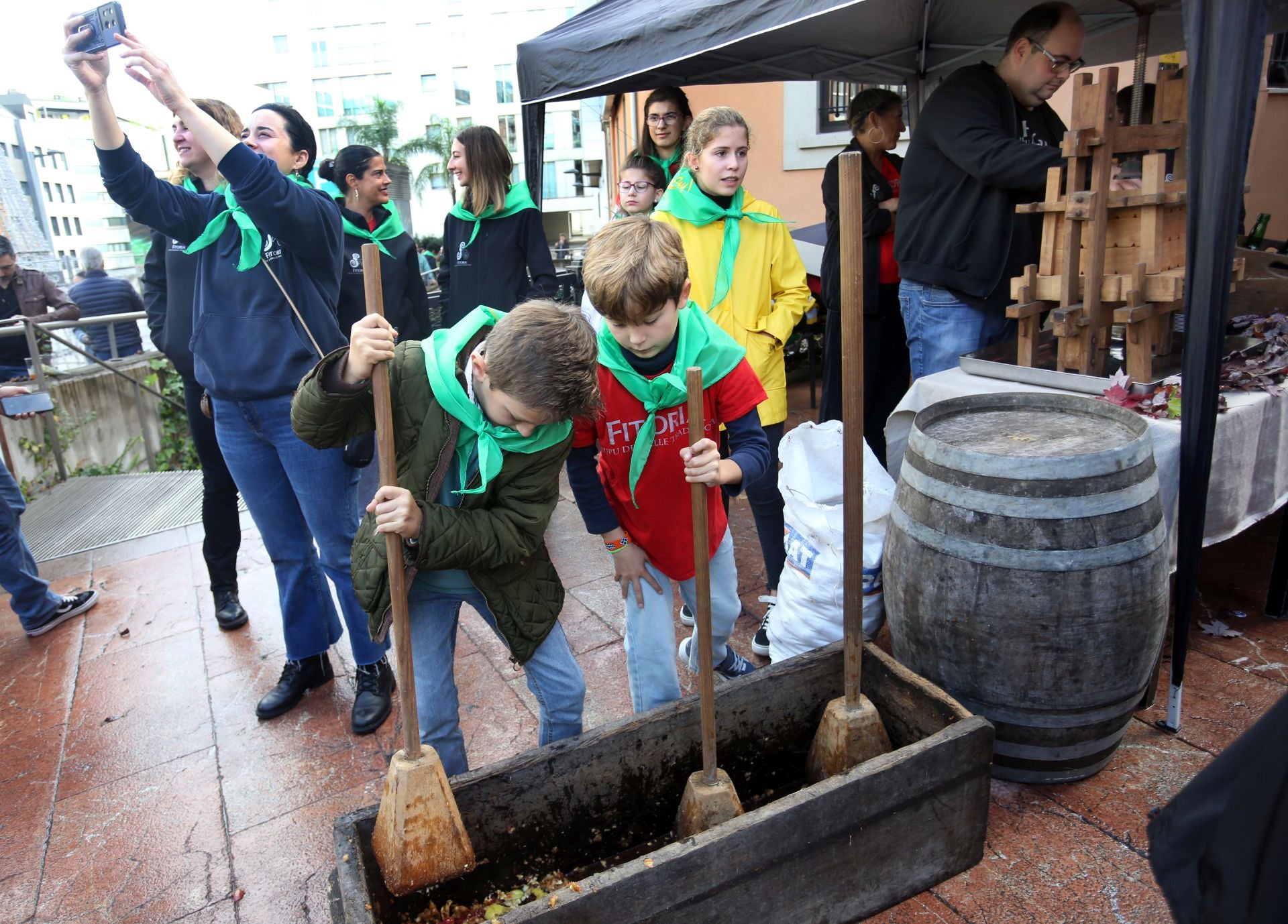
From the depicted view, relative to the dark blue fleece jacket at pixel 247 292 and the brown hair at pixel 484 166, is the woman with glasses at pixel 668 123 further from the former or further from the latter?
the dark blue fleece jacket at pixel 247 292

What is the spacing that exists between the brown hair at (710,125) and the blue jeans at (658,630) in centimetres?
149

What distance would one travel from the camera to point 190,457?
9.20 meters

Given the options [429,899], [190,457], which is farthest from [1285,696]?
[190,457]

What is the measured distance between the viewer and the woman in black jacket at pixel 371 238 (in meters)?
3.94

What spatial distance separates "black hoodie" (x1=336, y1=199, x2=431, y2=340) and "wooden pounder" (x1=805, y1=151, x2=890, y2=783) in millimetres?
2610

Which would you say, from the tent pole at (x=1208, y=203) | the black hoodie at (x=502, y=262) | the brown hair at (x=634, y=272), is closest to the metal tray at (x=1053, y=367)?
the tent pole at (x=1208, y=203)

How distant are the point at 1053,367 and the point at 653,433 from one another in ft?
4.97

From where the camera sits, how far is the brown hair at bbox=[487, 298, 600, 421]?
1.78 metres

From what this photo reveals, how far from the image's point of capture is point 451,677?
85.0 inches

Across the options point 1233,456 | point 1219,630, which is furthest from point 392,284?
point 1219,630

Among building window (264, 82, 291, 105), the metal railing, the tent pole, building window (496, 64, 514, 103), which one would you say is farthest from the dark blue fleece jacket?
building window (264, 82, 291, 105)

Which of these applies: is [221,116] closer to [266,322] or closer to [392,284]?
[266,322]

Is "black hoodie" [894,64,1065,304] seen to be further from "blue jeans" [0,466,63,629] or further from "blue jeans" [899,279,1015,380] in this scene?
"blue jeans" [0,466,63,629]

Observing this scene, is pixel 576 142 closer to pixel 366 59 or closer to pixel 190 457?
pixel 366 59
